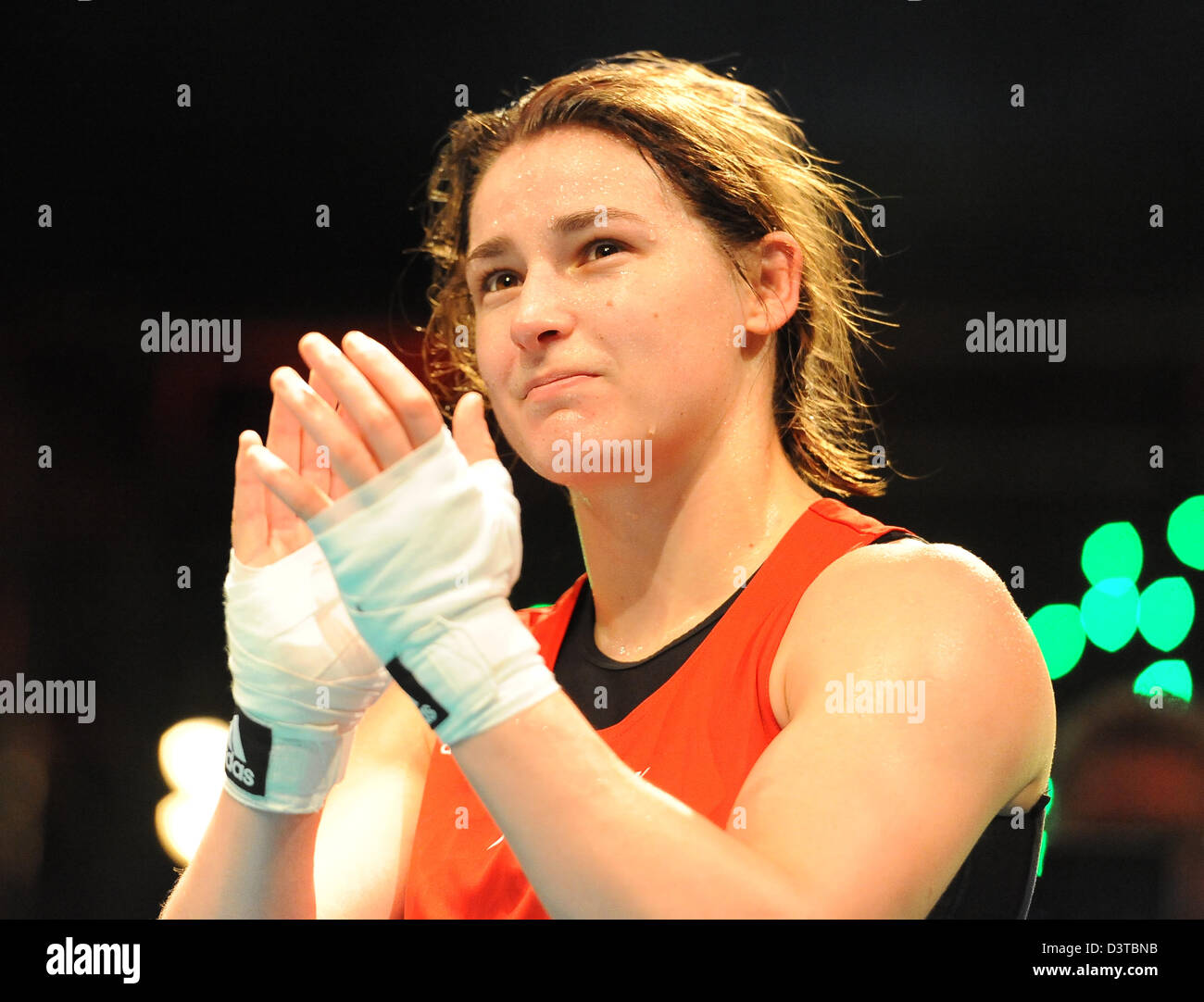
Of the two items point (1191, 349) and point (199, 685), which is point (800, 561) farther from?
point (199, 685)

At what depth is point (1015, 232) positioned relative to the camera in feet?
5.42

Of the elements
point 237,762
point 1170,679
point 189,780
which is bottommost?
point 189,780

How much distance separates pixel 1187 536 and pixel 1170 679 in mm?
225

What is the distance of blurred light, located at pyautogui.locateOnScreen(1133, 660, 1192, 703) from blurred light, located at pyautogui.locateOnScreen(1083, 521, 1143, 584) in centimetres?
15

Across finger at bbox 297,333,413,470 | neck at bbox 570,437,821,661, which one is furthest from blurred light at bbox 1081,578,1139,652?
finger at bbox 297,333,413,470

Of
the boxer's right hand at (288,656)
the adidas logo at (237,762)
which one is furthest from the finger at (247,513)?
the adidas logo at (237,762)

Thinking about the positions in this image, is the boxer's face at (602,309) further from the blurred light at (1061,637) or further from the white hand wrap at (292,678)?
the blurred light at (1061,637)

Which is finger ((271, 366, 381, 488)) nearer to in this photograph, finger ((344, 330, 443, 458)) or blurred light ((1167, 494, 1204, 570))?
finger ((344, 330, 443, 458))

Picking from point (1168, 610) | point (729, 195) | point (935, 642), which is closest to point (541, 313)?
point (729, 195)

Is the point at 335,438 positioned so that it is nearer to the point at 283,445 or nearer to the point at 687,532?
the point at 283,445

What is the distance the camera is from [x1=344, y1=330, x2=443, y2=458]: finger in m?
0.82

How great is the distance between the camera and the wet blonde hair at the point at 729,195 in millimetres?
1219

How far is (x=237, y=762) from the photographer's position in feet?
3.47

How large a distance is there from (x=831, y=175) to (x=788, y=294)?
40 cm
